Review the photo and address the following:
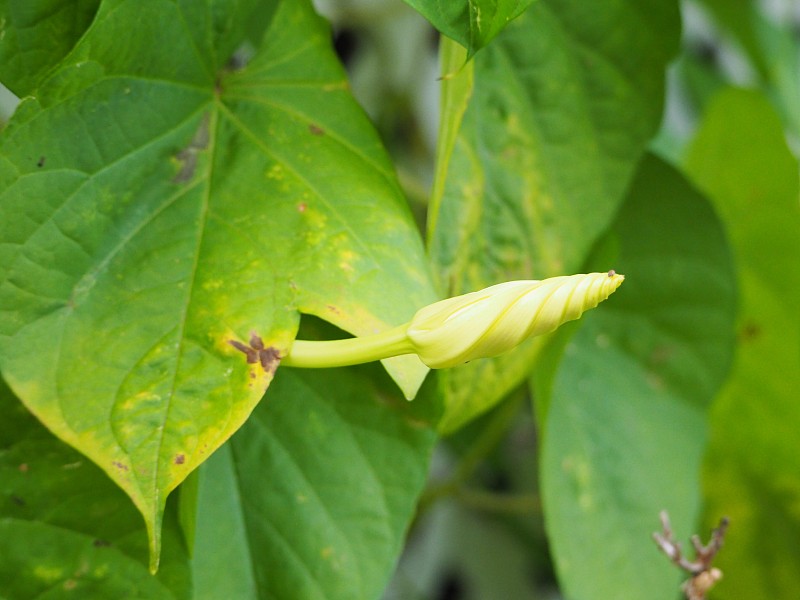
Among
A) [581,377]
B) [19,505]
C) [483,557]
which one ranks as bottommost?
[483,557]

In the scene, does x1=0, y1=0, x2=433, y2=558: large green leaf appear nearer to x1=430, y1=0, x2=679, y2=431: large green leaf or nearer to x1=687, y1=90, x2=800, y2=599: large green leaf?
x1=430, y1=0, x2=679, y2=431: large green leaf

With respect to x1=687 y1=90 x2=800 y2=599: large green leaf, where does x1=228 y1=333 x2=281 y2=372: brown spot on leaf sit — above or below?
above

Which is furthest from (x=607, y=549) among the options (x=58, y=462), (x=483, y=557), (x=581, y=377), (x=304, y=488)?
(x=483, y=557)

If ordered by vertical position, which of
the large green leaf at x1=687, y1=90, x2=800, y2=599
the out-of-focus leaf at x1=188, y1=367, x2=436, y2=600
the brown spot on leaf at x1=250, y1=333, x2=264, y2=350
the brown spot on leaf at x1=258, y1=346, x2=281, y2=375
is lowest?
the large green leaf at x1=687, y1=90, x2=800, y2=599

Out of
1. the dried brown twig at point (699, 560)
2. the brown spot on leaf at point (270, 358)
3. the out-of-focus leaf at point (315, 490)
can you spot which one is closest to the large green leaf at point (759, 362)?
the dried brown twig at point (699, 560)

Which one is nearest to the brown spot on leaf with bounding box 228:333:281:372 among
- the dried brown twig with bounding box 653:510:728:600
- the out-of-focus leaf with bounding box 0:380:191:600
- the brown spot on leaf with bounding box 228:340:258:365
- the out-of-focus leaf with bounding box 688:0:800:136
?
the brown spot on leaf with bounding box 228:340:258:365

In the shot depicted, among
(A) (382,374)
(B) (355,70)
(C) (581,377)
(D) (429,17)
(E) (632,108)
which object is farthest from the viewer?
(B) (355,70)

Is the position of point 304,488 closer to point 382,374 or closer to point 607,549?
point 382,374
